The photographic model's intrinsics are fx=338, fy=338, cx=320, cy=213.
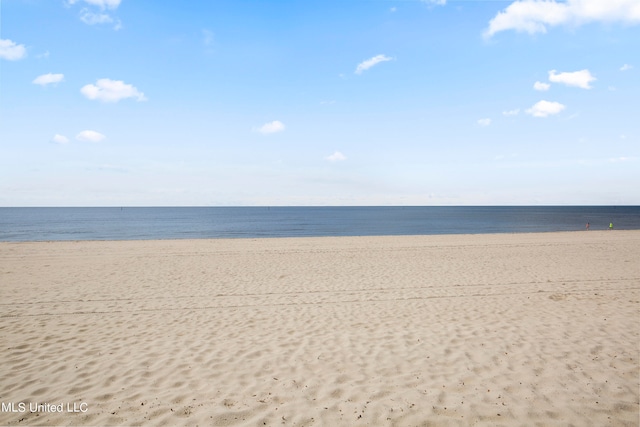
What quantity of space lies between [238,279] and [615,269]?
15.1 meters

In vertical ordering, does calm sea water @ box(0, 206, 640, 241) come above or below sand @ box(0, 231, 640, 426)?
above

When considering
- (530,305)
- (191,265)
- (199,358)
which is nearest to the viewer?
(199,358)

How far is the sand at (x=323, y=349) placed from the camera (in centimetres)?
438

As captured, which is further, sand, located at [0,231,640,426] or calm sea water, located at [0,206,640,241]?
calm sea water, located at [0,206,640,241]

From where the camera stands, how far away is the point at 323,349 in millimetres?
6262

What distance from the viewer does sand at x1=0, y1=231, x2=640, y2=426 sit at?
438cm

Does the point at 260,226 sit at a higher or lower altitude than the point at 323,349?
higher

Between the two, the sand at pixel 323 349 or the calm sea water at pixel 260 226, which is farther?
the calm sea water at pixel 260 226

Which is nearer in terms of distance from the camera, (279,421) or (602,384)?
(279,421)

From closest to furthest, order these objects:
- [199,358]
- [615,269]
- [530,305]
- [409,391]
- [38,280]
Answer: [409,391]
[199,358]
[530,305]
[38,280]
[615,269]

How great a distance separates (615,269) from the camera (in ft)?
45.0

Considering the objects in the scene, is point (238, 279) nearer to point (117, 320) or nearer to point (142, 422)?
point (117, 320)

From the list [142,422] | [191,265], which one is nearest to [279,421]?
[142,422]

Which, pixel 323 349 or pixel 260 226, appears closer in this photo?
pixel 323 349
